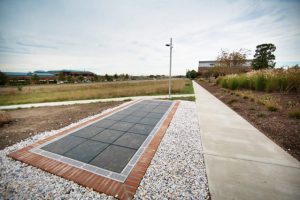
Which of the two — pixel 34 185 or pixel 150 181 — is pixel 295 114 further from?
pixel 34 185

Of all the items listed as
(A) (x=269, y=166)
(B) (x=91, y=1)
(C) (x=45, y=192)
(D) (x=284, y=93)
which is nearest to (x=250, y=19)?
(D) (x=284, y=93)

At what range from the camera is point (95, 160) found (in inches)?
109

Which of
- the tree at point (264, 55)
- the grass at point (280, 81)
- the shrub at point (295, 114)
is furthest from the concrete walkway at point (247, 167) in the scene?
the tree at point (264, 55)

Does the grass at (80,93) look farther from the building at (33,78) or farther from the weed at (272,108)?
the building at (33,78)

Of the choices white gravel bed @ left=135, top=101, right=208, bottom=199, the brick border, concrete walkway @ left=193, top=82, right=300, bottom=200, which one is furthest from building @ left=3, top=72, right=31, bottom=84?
concrete walkway @ left=193, top=82, right=300, bottom=200

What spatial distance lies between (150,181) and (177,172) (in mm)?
542

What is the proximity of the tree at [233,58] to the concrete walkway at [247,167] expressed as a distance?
25.7m

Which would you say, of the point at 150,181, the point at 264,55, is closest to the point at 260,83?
the point at 150,181

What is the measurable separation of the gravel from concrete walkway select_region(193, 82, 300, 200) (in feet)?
0.80

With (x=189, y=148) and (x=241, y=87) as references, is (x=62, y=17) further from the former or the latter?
(x=241, y=87)

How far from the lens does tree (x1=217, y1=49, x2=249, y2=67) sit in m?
24.4

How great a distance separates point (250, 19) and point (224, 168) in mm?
9367

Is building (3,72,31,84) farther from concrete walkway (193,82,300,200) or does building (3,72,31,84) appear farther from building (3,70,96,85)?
concrete walkway (193,82,300,200)

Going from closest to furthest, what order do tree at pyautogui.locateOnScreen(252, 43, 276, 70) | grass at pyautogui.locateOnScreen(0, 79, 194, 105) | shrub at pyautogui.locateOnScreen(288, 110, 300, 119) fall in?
1. shrub at pyautogui.locateOnScreen(288, 110, 300, 119)
2. grass at pyautogui.locateOnScreen(0, 79, 194, 105)
3. tree at pyautogui.locateOnScreen(252, 43, 276, 70)
